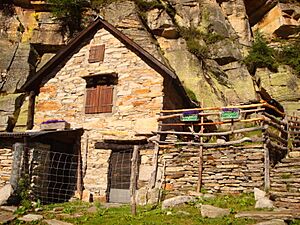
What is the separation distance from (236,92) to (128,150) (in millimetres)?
11851

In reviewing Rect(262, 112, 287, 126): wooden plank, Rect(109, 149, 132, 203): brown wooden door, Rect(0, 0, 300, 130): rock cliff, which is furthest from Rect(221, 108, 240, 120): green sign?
Rect(0, 0, 300, 130): rock cliff

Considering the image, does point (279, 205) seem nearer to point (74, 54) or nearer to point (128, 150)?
point (128, 150)

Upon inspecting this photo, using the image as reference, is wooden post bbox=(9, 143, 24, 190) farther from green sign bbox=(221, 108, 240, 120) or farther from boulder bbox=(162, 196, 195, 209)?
green sign bbox=(221, 108, 240, 120)

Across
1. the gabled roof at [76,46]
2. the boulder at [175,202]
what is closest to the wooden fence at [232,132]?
the boulder at [175,202]

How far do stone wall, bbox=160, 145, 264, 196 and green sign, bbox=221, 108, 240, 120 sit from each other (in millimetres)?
1006

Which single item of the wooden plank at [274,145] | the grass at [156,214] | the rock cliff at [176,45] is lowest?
the grass at [156,214]

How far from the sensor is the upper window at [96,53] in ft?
50.1

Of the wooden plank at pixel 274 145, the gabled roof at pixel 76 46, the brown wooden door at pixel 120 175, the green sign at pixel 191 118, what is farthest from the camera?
the gabled roof at pixel 76 46

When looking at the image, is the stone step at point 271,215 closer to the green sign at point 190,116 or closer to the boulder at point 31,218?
the green sign at point 190,116

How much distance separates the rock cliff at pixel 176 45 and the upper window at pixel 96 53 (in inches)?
225

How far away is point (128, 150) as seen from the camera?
13758mm

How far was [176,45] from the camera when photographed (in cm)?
2381

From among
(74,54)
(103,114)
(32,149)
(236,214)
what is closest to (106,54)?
(74,54)

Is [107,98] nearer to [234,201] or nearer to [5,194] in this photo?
[5,194]
